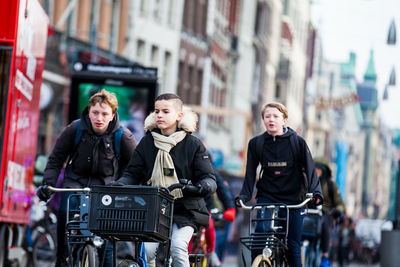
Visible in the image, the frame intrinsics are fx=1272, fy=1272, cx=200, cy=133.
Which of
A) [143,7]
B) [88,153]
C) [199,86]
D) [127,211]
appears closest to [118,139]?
[88,153]

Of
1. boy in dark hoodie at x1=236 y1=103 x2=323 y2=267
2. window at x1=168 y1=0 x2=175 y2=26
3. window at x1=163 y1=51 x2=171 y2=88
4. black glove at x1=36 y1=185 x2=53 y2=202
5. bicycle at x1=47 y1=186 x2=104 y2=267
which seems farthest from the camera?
window at x1=168 y1=0 x2=175 y2=26

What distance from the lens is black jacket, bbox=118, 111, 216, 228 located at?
9641 mm

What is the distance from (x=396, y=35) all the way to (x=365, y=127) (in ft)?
504

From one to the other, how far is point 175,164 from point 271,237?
1464 millimetres

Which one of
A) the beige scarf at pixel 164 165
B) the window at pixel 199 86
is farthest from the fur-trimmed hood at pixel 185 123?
the window at pixel 199 86

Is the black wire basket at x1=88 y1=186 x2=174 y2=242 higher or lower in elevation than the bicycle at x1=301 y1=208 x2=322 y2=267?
higher

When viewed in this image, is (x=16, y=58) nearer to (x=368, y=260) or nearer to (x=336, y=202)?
(x=336, y=202)

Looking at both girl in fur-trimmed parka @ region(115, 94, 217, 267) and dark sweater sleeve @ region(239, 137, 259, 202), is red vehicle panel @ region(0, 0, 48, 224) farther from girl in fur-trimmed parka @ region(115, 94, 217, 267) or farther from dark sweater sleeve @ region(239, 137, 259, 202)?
girl in fur-trimmed parka @ region(115, 94, 217, 267)

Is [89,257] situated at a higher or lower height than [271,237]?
lower

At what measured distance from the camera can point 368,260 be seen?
53.1 metres

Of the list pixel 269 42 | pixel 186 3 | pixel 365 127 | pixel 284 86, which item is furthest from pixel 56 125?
pixel 365 127

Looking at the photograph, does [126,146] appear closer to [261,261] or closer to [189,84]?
[261,261]

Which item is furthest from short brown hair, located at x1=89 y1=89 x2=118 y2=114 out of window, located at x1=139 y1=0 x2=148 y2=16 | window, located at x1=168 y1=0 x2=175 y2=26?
window, located at x1=168 y1=0 x2=175 y2=26

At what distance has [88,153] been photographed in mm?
10680
